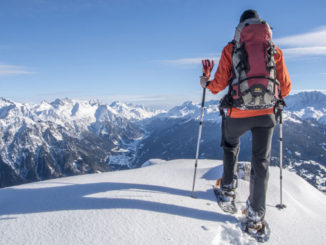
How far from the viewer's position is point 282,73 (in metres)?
5.21

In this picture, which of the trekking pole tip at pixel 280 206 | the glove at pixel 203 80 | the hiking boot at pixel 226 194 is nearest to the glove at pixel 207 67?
the glove at pixel 203 80

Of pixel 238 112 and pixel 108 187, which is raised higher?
pixel 238 112

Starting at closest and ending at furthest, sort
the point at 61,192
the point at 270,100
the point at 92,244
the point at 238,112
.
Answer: the point at 92,244, the point at 270,100, the point at 238,112, the point at 61,192

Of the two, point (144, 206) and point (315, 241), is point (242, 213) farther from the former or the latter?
point (144, 206)

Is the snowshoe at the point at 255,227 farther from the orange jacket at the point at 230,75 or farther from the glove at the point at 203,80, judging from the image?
the glove at the point at 203,80

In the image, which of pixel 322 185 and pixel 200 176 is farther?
pixel 322 185

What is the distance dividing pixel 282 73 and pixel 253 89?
3.70 ft

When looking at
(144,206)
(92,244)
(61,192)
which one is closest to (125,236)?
(92,244)

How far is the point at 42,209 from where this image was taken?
222 inches

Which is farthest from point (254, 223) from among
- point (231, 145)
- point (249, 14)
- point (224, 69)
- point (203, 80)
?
point (249, 14)

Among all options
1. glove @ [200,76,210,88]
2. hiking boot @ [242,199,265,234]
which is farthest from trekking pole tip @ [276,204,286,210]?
glove @ [200,76,210,88]

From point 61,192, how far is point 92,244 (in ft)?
9.27

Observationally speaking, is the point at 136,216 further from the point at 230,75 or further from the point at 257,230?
the point at 230,75

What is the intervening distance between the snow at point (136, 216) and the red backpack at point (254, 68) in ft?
9.59
